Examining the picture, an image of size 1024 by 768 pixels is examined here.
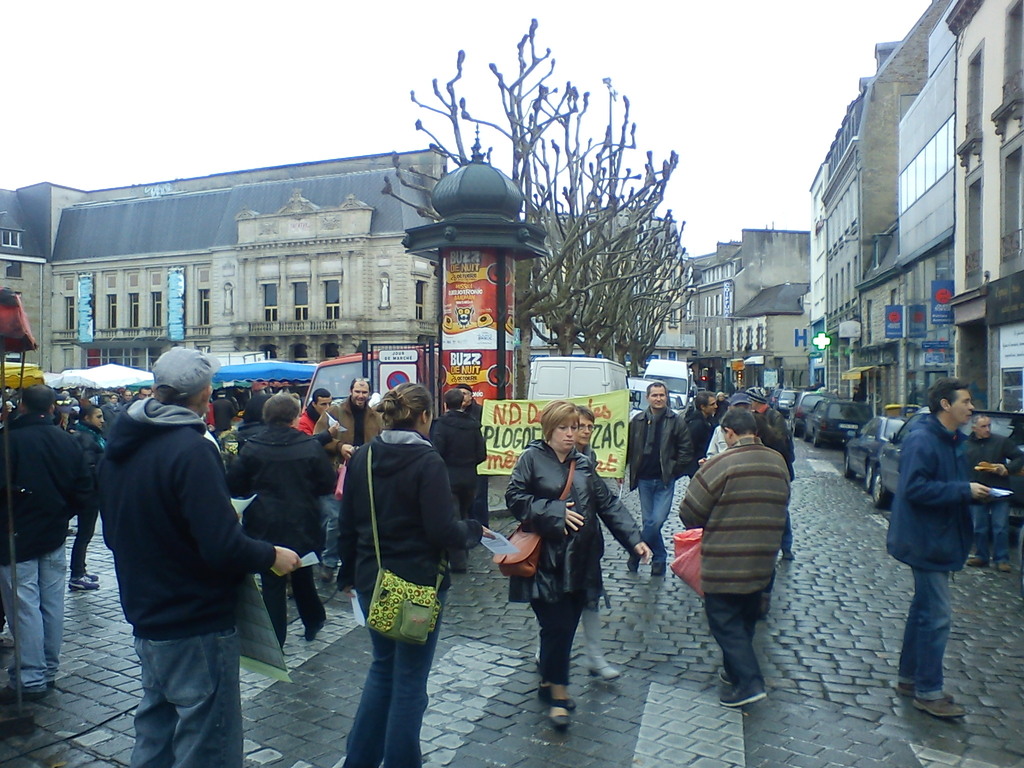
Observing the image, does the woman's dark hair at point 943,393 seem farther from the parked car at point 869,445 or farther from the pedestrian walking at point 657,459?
the parked car at point 869,445

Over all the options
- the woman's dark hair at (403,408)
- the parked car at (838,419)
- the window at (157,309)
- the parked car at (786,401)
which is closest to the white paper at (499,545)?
the woman's dark hair at (403,408)

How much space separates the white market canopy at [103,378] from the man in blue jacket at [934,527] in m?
23.9

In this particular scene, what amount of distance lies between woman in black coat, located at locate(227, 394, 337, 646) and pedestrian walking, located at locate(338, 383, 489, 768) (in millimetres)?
2245

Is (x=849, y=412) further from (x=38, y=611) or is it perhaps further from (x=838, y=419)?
(x=38, y=611)

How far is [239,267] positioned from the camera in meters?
60.2

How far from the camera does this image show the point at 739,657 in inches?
205

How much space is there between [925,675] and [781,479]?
1.28 meters

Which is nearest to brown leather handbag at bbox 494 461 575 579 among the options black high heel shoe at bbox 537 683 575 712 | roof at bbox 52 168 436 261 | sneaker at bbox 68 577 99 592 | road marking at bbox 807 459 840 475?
black high heel shoe at bbox 537 683 575 712

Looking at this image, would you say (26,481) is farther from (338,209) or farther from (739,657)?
(338,209)

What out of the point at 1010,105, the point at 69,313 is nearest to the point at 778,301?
the point at 69,313

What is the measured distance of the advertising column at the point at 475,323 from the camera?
1219 centimetres

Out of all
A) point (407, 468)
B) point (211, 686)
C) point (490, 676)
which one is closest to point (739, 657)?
point (490, 676)

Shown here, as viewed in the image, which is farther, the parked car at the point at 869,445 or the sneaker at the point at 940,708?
the parked car at the point at 869,445

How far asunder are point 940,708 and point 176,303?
6301cm
